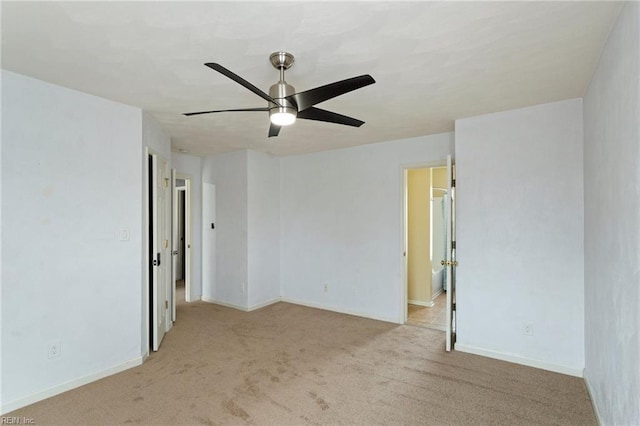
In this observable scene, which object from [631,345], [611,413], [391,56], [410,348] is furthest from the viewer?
[410,348]

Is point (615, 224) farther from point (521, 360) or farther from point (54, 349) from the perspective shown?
point (54, 349)

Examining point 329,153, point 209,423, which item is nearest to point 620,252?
point 209,423

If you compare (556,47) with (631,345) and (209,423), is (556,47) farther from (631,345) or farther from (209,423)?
→ (209,423)

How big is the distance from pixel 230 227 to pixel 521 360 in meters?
4.05

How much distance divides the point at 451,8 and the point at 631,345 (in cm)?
184

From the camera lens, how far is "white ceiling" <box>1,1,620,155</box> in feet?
5.24

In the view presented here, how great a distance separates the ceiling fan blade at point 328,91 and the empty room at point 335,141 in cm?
1

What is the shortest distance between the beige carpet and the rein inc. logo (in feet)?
0.10

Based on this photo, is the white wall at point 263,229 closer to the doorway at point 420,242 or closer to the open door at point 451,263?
the doorway at point 420,242

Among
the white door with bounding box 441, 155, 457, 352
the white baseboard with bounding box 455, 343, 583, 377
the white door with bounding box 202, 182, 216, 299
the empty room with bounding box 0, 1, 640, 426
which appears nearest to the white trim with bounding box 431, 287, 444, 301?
the empty room with bounding box 0, 1, 640, 426

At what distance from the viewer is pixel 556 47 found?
6.42 ft

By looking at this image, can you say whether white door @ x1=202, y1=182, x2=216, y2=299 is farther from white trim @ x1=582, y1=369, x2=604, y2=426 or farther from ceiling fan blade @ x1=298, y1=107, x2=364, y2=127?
white trim @ x1=582, y1=369, x2=604, y2=426

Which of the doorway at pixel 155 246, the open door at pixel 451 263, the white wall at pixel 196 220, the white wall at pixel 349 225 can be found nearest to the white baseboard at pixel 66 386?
the doorway at pixel 155 246

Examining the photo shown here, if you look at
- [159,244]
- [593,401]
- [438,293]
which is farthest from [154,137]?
[438,293]
